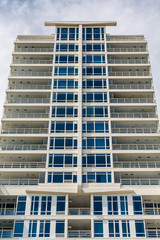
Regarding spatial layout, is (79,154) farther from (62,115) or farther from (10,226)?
(10,226)

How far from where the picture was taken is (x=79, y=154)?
46.4 meters

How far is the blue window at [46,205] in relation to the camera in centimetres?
4144

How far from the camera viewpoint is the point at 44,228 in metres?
40.2

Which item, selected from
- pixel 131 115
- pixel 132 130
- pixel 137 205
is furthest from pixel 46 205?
pixel 131 115

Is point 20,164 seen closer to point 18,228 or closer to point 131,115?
point 18,228

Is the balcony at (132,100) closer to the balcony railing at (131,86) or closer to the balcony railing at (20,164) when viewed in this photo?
the balcony railing at (131,86)

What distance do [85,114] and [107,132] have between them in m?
4.97

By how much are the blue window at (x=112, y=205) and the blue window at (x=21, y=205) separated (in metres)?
11.9

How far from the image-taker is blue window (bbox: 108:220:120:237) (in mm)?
39844

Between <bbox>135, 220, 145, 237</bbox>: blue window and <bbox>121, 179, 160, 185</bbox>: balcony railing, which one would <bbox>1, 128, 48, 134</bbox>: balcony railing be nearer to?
<bbox>121, 179, 160, 185</bbox>: balcony railing

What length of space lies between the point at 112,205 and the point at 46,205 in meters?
9.25

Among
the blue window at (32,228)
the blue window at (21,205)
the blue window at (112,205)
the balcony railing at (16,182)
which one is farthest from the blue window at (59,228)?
the balcony railing at (16,182)

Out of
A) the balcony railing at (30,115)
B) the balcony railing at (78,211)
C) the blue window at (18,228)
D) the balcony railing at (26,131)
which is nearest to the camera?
the blue window at (18,228)

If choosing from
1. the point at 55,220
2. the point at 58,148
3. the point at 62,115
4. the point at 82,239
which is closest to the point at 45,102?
the point at 62,115
